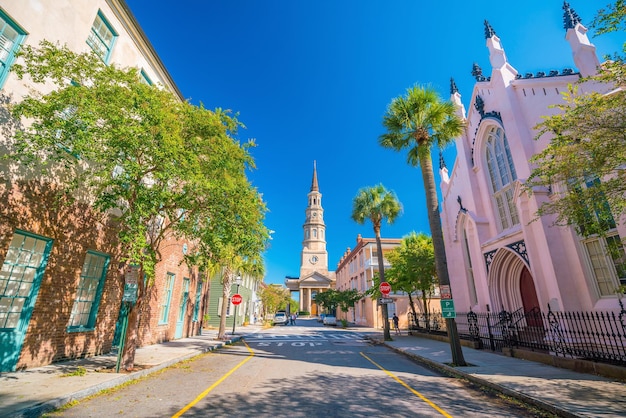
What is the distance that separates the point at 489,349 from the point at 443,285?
566cm

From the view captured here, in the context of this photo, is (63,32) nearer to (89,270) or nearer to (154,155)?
(154,155)

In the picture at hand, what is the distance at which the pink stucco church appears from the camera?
1116 cm

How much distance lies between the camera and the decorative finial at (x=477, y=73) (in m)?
17.7

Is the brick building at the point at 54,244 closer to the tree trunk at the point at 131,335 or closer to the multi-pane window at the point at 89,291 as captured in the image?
the multi-pane window at the point at 89,291

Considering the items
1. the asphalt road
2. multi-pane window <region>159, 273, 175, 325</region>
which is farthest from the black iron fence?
multi-pane window <region>159, 273, 175, 325</region>

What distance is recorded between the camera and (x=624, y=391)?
6.45 m

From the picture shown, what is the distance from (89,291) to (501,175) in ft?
62.7

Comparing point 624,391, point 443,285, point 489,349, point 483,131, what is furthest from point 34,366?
point 483,131

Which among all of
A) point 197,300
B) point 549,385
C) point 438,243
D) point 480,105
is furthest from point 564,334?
point 197,300

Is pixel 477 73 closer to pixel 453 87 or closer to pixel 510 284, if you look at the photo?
pixel 453 87

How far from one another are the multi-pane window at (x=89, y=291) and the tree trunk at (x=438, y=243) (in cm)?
1193

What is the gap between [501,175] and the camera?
16.4m

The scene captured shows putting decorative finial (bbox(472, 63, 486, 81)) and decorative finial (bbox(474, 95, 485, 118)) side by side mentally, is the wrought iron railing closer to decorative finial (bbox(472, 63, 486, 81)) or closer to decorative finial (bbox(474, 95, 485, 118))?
decorative finial (bbox(474, 95, 485, 118))

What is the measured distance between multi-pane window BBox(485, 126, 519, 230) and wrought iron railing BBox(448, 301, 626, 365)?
486cm
